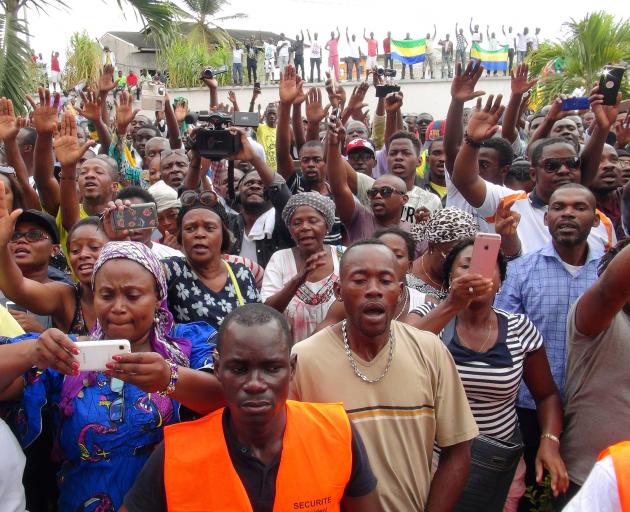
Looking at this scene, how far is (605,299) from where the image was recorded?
7.16 feet

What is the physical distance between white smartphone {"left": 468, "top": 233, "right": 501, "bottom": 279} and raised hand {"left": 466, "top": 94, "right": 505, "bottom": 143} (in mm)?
1582

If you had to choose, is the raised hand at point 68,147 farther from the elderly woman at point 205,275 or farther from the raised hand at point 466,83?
the raised hand at point 466,83

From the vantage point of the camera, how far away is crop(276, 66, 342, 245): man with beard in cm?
486

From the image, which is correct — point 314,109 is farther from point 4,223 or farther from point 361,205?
point 4,223

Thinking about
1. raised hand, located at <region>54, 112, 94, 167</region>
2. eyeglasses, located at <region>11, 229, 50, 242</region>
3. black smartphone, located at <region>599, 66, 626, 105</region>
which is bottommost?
eyeglasses, located at <region>11, 229, 50, 242</region>

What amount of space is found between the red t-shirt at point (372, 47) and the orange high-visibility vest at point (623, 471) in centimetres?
2179

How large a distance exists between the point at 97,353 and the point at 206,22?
29.1 m

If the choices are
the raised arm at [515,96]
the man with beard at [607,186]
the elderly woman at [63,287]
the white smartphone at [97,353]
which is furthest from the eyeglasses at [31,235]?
the raised arm at [515,96]

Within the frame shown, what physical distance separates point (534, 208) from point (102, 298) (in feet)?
9.23

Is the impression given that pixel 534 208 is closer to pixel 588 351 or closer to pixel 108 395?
pixel 588 351

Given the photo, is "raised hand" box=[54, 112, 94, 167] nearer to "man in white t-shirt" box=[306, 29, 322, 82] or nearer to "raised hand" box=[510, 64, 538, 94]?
"raised hand" box=[510, 64, 538, 94]

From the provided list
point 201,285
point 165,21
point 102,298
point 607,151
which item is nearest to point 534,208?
point 607,151

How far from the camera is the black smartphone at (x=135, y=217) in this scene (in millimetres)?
2910

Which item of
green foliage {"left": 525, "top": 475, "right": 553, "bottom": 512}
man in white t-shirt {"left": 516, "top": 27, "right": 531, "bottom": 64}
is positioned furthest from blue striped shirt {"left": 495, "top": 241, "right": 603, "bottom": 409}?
man in white t-shirt {"left": 516, "top": 27, "right": 531, "bottom": 64}
